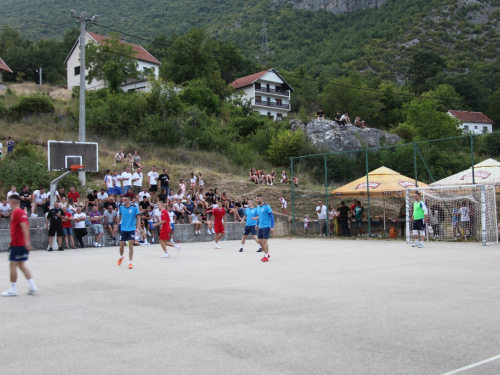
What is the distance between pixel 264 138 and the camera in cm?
4641

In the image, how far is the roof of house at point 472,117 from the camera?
89.4 metres

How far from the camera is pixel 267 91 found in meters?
80.9

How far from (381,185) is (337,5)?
127 metres

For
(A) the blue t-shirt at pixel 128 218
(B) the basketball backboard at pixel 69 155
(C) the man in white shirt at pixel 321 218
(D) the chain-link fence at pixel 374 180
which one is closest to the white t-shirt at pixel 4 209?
(B) the basketball backboard at pixel 69 155

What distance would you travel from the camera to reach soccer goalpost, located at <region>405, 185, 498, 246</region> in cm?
2144

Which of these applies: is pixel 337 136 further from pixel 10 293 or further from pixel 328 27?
pixel 328 27

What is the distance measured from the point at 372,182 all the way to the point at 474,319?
19486 mm

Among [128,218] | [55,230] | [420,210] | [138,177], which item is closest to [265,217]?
[128,218]

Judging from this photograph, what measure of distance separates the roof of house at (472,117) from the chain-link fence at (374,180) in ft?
205

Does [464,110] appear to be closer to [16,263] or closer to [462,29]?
[462,29]

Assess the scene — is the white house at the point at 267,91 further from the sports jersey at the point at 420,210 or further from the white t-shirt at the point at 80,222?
the sports jersey at the point at 420,210

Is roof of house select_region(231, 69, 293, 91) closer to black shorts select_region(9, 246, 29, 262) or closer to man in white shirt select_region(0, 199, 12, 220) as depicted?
man in white shirt select_region(0, 199, 12, 220)

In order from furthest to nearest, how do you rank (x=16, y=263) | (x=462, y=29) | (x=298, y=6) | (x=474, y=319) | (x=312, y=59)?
(x=298, y=6) < (x=462, y=29) < (x=312, y=59) < (x=16, y=263) < (x=474, y=319)

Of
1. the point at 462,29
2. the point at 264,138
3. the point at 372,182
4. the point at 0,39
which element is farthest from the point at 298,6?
the point at 372,182
